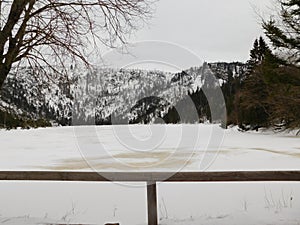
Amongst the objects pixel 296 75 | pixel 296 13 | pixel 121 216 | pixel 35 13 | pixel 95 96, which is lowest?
pixel 121 216

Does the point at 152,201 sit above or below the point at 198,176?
below

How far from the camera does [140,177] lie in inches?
159

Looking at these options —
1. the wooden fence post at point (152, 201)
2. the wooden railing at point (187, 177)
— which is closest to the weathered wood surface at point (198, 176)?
the wooden railing at point (187, 177)

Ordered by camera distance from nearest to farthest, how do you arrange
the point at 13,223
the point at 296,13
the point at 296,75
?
the point at 13,223 < the point at 296,13 < the point at 296,75

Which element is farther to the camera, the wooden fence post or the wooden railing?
the wooden fence post

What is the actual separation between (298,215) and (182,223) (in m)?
1.63

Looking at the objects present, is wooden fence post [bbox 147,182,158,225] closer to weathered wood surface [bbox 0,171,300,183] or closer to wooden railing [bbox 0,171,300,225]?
wooden railing [bbox 0,171,300,225]

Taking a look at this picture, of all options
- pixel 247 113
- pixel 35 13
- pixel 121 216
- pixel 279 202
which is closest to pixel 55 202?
pixel 121 216

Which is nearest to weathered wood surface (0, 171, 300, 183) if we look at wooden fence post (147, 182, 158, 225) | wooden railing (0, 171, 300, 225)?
wooden railing (0, 171, 300, 225)

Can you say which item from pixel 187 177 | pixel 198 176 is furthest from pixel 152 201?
pixel 198 176

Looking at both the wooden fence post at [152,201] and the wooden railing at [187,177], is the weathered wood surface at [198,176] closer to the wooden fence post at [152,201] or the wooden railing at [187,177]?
the wooden railing at [187,177]

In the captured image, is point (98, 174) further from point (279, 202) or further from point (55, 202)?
point (279, 202)

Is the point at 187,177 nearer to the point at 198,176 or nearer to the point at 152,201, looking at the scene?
the point at 198,176

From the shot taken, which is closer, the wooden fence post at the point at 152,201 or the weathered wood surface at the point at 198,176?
the weathered wood surface at the point at 198,176
